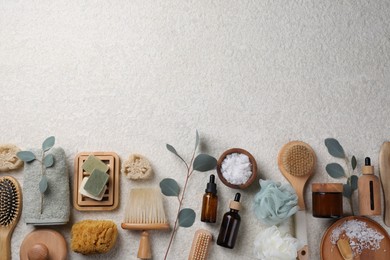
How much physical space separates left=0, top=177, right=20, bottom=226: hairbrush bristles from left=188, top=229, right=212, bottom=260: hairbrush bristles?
0.55m

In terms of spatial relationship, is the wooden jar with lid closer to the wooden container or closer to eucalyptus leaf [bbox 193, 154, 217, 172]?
the wooden container

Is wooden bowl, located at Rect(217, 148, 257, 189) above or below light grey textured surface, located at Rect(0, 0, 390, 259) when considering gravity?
below

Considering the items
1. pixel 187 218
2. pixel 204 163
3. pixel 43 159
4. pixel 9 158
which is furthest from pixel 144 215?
pixel 9 158

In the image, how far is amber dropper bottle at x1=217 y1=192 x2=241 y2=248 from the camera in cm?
155

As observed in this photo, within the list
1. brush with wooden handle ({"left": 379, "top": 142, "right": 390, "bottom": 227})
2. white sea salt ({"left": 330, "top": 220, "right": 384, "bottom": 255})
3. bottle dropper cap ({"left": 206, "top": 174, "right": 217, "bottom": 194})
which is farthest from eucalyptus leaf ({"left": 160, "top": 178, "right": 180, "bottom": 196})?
brush with wooden handle ({"left": 379, "top": 142, "right": 390, "bottom": 227})

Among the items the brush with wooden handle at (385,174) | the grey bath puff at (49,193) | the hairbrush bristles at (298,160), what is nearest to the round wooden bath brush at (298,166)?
the hairbrush bristles at (298,160)

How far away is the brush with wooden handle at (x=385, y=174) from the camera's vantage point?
5.25ft

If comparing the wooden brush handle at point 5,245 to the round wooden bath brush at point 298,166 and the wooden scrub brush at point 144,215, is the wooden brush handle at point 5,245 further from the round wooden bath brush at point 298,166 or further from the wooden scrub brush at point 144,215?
the round wooden bath brush at point 298,166

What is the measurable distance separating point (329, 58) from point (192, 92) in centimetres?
46

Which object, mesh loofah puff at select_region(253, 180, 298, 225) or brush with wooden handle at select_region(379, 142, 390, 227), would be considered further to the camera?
brush with wooden handle at select_region(379, 142, 390, 227)

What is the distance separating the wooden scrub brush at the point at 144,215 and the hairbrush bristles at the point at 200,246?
10 cm

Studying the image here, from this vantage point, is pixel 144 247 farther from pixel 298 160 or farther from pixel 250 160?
pixel 298 160

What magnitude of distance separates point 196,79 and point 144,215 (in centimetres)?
46

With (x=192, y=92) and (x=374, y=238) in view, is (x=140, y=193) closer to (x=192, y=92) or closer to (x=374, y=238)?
(x=192, y=92)
